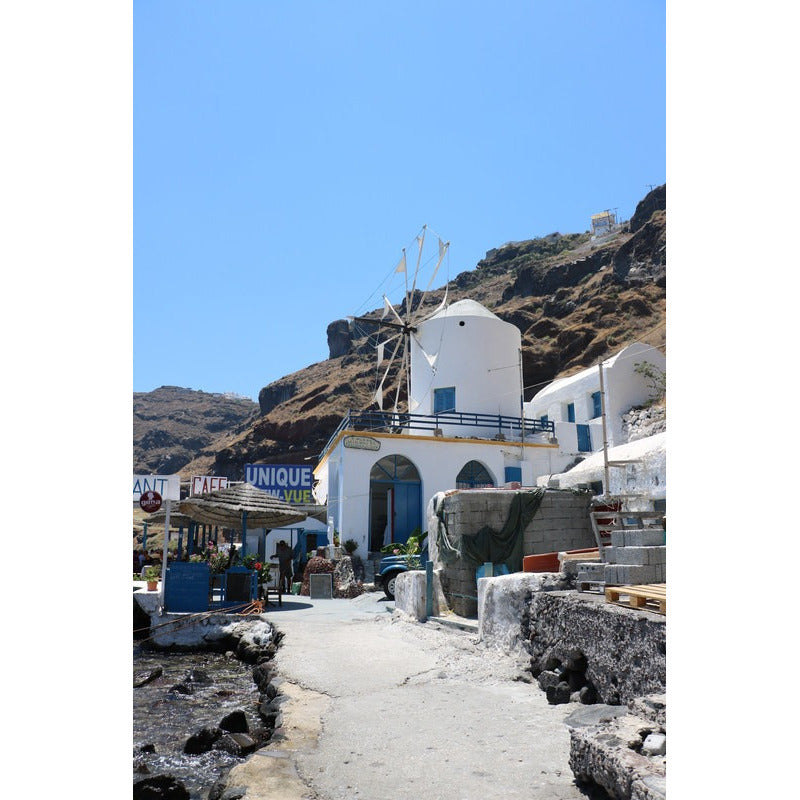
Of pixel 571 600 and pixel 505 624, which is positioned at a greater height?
pixel 571 600

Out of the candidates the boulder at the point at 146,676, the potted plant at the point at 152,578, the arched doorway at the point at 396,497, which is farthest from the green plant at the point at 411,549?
the boulder at the point at 146,676

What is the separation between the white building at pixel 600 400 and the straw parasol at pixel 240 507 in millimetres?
12236

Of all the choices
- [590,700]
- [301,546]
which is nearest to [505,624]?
[590,700]

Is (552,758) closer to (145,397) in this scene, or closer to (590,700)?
(590,700)

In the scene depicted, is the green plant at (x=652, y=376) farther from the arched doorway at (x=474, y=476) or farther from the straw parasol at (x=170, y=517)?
the straw parasol at (x=170, y=517)

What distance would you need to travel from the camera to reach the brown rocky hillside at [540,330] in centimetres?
5125

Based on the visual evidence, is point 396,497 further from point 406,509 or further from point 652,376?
point 652,376

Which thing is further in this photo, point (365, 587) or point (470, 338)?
point (470, 338)

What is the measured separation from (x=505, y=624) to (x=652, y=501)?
4465 millimetres

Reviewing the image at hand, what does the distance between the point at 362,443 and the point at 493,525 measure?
359 inches

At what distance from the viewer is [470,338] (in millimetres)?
26141

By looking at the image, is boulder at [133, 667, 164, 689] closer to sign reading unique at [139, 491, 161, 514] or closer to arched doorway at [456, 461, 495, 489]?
sign reading unique at [139, 491, 161, 514]

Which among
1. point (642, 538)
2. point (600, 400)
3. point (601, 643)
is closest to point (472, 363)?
point (600, 400)
